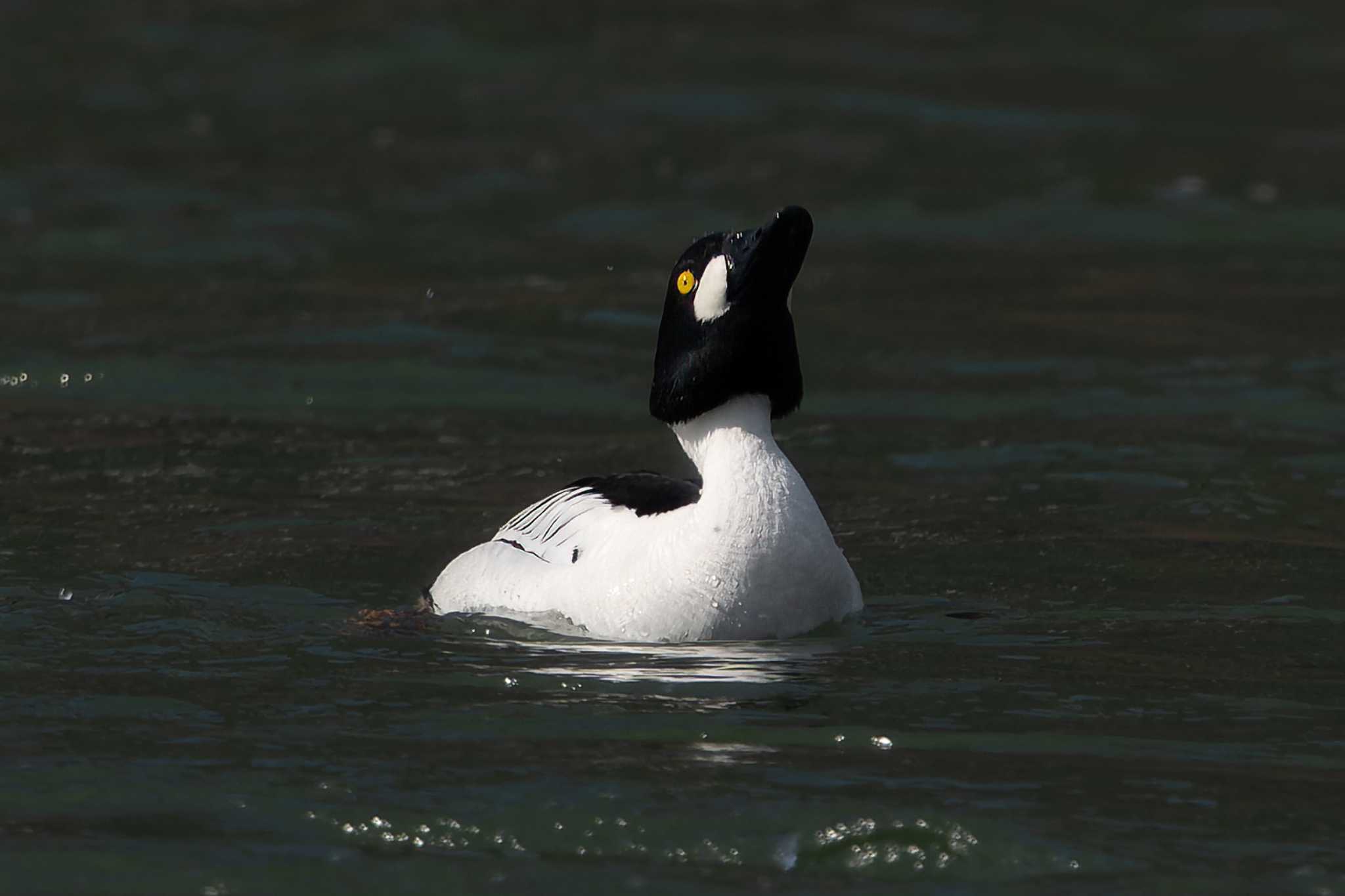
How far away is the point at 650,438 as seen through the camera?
41.1ft

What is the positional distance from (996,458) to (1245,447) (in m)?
1.41

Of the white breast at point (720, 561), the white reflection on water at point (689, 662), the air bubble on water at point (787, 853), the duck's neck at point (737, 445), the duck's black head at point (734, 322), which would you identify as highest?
the duck's black head at point (734, 322)

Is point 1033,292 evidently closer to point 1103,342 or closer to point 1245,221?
point 1103,342

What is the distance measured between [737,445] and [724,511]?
10.6 inches

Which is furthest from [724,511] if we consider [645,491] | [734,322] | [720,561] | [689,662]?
[645,491]

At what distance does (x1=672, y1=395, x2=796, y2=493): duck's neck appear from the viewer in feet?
24.9

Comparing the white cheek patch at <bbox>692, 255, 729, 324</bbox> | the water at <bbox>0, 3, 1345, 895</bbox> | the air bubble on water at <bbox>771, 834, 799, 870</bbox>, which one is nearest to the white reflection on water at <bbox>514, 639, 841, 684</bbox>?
the water at <bbox>0, 3, 1345, 895</bbox>

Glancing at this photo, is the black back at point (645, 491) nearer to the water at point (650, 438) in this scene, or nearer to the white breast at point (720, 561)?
the white breast at point (720, 561)

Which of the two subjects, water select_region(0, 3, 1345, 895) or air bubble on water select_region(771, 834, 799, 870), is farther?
water select_region(0, 3, 1345, 895)

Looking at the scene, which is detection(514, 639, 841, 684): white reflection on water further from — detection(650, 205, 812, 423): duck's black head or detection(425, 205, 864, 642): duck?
detection(650, 205, 812, 423): duck's black head

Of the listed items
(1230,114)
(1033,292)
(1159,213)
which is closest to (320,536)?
(1033,292)

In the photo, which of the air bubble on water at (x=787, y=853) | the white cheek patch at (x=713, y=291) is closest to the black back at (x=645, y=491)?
the white cheek patch at (x=713, y=291)

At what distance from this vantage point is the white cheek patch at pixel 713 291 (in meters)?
7.52

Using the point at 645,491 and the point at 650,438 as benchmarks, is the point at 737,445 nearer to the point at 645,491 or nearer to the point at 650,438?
the point at 645,491
